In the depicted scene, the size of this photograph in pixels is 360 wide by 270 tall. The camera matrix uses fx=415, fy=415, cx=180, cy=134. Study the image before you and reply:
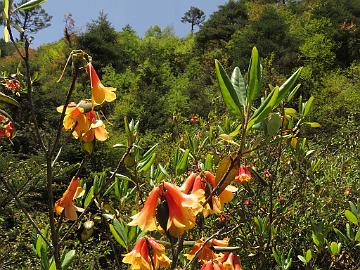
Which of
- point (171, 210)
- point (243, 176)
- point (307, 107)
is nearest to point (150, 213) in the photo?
point (171, 210)

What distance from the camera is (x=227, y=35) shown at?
25.2 metres

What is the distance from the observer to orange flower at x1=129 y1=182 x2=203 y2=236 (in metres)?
0.67

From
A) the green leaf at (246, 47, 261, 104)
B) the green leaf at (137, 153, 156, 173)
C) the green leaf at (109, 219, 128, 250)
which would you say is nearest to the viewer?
the green leaf at (246, 47, 261, 104)

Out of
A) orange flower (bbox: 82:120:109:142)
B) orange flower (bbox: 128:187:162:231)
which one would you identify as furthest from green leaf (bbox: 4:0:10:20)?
orange flower (bbox: 128:187:162:231)

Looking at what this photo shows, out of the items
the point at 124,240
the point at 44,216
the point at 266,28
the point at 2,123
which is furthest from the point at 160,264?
the point at 266,28

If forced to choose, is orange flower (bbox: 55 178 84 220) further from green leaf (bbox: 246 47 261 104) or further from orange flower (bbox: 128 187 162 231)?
green leaf (bbox: 246 47 261 104)

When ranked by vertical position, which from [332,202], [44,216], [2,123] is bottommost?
[44,216]

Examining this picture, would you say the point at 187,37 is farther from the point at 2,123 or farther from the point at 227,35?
the point at 2,123

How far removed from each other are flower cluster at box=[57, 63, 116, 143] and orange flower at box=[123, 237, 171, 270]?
0.26 metres

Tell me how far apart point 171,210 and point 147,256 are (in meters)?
0.14

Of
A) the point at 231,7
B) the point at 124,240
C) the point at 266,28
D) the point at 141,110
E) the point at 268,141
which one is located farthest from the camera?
the point at 231,7

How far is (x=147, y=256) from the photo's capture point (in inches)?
30.0

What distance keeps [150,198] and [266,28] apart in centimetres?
2035

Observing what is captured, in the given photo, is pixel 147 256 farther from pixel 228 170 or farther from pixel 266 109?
pixel 266 109
